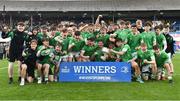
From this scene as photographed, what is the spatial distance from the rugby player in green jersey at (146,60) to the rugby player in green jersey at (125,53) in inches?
10.0

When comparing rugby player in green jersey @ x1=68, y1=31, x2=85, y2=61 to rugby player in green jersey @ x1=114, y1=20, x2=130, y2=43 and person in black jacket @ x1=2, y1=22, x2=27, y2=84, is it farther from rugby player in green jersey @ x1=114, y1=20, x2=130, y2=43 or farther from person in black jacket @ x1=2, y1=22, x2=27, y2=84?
person in black jacket @ x1=2, y1=22, x2=27, y2=84

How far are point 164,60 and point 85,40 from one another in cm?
244

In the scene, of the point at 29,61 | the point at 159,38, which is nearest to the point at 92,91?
the point at 29,61

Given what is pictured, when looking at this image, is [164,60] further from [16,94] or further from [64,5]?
[64,5]

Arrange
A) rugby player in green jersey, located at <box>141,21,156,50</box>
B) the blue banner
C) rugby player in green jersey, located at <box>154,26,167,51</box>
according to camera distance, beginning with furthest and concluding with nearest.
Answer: rugby player in green jersey, located at <box>154,26,167,51</box>, rugby player in green jersey, located at <box>141,21,156,50</box>, the blue banner

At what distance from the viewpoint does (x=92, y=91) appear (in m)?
11.6

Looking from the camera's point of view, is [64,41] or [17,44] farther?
[64,41]

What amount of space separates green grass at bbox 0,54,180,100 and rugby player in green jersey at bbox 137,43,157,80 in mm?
408

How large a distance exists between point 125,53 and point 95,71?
1029 millimetres

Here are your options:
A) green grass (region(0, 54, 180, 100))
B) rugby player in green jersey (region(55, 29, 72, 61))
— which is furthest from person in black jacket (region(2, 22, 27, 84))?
rugby player in green jersey (region(55, 29, 72, 61))

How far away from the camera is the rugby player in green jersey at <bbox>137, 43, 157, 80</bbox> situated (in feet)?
43.9

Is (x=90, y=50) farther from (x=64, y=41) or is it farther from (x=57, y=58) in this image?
(x=57, y=58)

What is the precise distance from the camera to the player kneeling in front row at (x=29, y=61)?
12.9 m

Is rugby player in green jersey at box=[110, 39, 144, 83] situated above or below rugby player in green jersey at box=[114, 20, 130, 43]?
below
